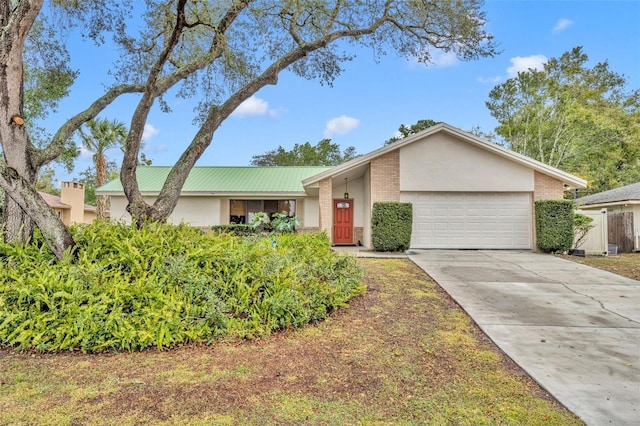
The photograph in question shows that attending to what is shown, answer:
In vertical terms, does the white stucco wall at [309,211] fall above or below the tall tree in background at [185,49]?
below

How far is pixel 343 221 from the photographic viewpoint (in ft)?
55.5

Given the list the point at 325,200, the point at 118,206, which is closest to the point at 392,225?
the point at 325,200

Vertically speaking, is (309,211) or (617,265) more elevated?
(309,211)

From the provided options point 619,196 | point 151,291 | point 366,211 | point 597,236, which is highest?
point 619,196

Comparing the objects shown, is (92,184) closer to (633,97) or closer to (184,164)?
(184,164)

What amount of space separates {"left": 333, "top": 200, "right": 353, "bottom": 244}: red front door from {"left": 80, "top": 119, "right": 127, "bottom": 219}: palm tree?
13.2 m

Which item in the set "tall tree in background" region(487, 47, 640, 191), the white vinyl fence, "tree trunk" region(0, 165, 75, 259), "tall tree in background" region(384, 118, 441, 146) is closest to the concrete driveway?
the white vinyl fence

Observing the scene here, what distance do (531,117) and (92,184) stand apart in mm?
46127

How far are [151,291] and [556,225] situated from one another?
13779 mm

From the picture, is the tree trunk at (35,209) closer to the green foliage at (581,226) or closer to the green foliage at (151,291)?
the green foliage at (151,291)

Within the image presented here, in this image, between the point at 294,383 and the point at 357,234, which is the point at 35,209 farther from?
the point at 357,234

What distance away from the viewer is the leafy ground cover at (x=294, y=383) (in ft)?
9.34

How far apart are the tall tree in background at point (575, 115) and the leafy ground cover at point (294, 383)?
89.6 ft

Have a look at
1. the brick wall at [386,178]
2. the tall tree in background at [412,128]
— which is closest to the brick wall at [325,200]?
the brick wall at [386,178]
